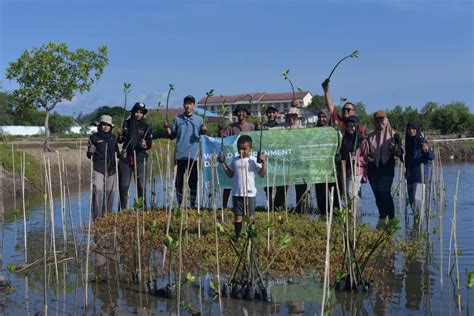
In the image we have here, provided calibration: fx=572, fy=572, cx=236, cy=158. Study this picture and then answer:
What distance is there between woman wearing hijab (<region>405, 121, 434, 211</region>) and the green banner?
4.00ft

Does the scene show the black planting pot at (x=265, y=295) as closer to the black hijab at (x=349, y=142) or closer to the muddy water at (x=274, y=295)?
the muddy water at (x=274, y=295)

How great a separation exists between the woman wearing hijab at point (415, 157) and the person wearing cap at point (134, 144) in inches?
173

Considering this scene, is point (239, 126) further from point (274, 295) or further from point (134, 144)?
point (274, 295)

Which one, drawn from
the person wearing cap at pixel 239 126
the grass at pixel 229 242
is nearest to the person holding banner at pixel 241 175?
the grass at pixel 229 242

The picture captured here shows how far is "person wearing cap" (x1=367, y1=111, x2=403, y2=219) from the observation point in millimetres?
9336

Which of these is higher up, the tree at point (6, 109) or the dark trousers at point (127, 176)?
the tree at point (6, 109)

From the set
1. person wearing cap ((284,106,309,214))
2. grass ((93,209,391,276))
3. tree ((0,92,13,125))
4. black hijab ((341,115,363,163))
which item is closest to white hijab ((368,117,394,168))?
black hijab ((341,115,363,163))

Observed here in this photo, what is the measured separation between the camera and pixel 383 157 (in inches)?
371

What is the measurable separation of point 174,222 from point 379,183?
11.6 ft

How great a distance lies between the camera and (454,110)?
43844mm

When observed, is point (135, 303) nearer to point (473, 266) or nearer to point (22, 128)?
point (473, 266)

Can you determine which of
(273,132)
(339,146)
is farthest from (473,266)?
(273,132)

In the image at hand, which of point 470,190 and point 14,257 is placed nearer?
point 14,257

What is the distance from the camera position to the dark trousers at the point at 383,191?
9602 mm
